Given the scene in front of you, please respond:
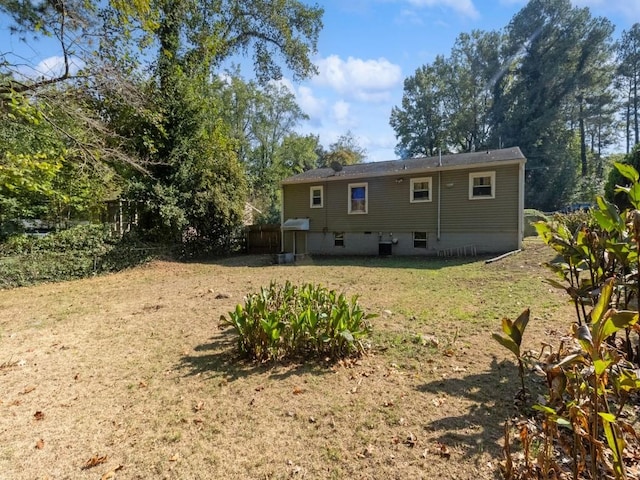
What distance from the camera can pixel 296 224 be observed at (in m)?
15.7

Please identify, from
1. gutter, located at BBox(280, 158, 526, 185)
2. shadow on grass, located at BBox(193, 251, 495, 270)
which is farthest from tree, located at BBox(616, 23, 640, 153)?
shadow on grass, located at BBox(193, 251, 495, 270)

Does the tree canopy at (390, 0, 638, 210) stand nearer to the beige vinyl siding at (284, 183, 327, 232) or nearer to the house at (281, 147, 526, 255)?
the house at (281, 147, 526, 255)

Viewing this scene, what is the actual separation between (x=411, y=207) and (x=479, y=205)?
253 centimetres

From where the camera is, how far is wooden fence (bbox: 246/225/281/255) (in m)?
17.1

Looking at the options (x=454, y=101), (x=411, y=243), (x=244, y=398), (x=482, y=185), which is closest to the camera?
(x=244, y=398)

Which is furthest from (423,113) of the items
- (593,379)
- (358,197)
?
(593,379)

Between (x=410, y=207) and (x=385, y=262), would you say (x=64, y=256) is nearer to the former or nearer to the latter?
(x=385, y=262)

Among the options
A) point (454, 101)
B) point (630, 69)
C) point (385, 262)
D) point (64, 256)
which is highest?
point (630, 69)

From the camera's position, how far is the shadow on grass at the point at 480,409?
2.28 meters

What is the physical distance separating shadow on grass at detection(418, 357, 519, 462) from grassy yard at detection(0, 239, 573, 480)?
0.01m

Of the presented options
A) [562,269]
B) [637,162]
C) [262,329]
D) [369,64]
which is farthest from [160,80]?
[637,162]

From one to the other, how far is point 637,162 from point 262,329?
1618cm

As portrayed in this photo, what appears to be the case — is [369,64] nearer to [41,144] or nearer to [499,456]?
[41,144]

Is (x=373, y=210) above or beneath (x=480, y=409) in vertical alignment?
above
